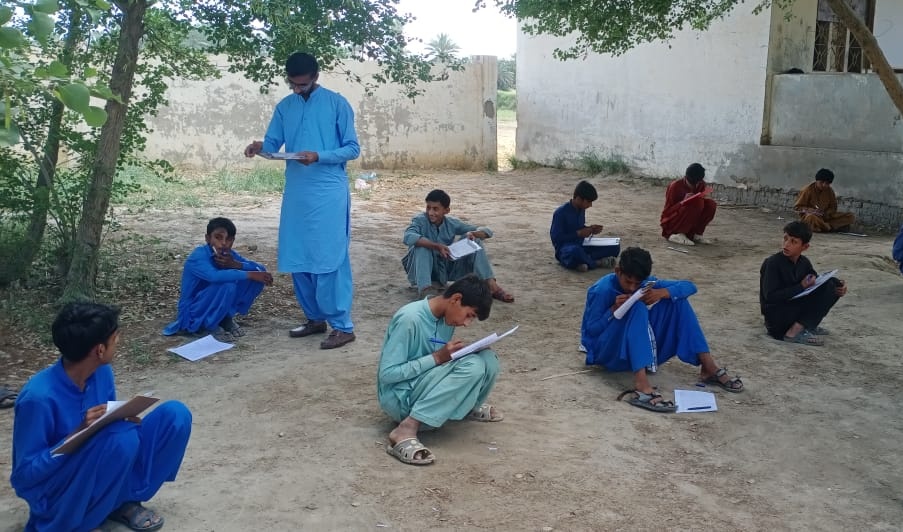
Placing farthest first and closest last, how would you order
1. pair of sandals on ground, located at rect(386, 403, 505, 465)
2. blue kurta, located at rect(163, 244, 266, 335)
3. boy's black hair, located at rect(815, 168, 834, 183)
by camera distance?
boy's black hair, located at rect(815, 168, 834, 183) < blue kurta, located at rect(163, 244, 266, 335) < pair of sandals on ground, located at rect(386, 403, 505, 465)

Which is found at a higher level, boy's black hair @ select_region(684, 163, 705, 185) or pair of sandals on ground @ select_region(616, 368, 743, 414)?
boy's black hair @ select_region(684, 163, 705, 185)

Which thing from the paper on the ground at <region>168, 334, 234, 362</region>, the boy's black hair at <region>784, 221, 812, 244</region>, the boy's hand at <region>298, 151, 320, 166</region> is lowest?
the paper on the ground at <region>168, 334, 234, 362</region>

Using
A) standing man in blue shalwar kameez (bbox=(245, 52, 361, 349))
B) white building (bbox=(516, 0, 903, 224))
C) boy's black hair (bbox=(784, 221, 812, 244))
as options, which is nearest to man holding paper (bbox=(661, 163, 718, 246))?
white building (bbox=(516, 0, 903, 224))

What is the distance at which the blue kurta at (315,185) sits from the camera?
549 centimetres

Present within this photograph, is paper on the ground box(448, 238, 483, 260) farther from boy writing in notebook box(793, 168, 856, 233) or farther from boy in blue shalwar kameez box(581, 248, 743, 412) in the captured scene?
boy writing in notebook box(793, 168, 856, 233)

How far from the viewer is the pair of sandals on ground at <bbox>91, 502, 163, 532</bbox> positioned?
3.20 meters

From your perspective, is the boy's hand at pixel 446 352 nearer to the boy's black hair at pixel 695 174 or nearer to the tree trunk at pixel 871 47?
the tree trunk at pixel 871 47

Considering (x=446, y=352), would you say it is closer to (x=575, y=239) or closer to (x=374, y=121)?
(x=575, y=239)

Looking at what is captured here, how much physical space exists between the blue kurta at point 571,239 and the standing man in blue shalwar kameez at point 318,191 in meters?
3.08

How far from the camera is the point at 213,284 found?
5.77m

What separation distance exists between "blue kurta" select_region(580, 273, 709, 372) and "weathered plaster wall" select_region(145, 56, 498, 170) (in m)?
11.0

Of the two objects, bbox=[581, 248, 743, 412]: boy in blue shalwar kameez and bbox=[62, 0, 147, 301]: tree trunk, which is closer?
bbox=[581, 248, 743, 412]: boy in blue shalwar kameez

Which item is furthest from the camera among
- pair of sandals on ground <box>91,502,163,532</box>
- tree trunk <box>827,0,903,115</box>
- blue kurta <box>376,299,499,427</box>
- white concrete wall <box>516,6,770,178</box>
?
white concrete wall <box>516,6,770,178</box>

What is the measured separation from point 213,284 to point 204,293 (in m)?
0.08
